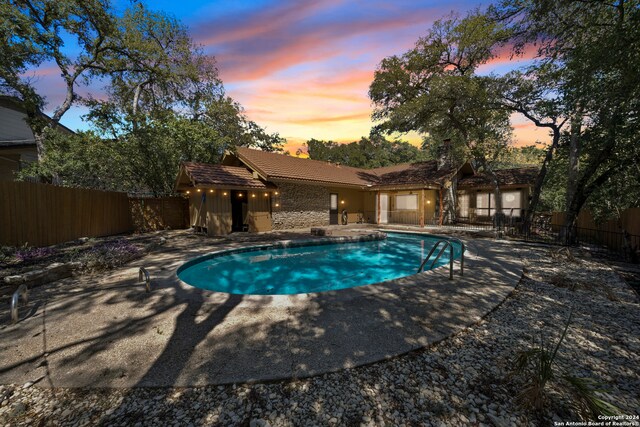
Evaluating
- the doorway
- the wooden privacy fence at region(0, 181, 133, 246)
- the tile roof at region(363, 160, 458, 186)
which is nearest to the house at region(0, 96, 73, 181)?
the wooden privacy fence at region(0, 181, 133, 246)

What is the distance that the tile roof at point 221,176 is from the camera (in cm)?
1212

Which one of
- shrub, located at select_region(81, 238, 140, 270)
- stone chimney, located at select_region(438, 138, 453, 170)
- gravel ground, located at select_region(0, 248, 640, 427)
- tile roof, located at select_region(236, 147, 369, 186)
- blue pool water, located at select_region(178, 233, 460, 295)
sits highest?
stone chimney, located at select_region(438, 138, 453, 170)

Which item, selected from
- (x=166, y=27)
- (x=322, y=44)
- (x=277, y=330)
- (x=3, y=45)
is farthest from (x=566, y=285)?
(x=166, y=27)

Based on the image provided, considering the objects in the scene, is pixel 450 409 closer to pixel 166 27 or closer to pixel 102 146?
pixel 102 146

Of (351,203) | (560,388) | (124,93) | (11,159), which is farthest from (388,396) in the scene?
(124,93)

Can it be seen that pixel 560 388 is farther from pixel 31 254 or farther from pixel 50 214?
pixel 50 214

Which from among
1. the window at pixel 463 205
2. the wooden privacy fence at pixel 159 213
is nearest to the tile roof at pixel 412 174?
the window at pixel 463 205

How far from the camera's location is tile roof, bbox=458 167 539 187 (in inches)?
680

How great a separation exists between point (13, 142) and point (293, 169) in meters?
17.4

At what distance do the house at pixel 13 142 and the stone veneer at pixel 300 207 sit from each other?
1589cm

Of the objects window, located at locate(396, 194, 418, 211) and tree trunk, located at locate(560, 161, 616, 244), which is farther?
window, located at locate(396, 194, 418, 211)

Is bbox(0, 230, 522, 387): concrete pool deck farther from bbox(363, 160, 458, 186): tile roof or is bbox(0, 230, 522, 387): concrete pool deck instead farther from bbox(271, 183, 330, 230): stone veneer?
bbox(363, 160, 458, 186): tile roof

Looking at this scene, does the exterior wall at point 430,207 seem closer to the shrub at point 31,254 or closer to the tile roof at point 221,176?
the tile roof at point 221,176

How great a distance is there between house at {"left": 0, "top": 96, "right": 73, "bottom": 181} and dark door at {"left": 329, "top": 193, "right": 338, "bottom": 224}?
63.1ft
